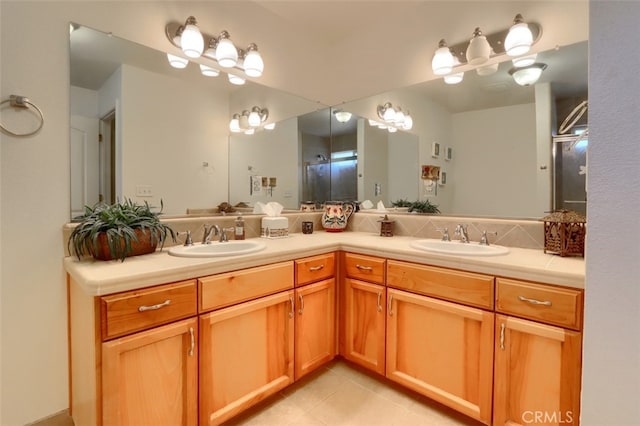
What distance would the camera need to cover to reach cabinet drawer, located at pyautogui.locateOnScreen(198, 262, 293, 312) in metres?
1.28

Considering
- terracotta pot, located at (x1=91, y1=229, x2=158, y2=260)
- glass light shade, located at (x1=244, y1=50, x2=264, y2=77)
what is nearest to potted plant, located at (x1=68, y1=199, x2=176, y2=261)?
terracotta pot, located at (x1=91, y1=229, x2=158, y2=260)

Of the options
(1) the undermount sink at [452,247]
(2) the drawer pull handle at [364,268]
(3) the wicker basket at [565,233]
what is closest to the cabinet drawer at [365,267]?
(2) the drawer pull handle at [364,268]

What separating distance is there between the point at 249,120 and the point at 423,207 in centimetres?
139

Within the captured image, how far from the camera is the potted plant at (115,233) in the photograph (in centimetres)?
129

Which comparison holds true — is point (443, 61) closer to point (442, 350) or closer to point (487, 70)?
point (487, 70)

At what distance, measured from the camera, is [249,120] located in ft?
7.18

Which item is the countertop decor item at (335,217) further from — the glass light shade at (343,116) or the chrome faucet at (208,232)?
the chrome faucet at (208,232)

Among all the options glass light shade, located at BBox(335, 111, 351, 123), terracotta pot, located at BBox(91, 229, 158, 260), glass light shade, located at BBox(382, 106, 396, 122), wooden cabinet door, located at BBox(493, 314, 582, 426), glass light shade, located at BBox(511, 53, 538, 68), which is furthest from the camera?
glass light shade, located at BBox(335, 111, 351, 123)

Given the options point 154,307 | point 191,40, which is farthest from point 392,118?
point 154,307

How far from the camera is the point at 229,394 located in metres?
1.37

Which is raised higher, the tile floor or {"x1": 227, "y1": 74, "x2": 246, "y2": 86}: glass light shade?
→ {"x1": 227, "y1": 74, "x2": 246, "y2": 86}: glass light shade

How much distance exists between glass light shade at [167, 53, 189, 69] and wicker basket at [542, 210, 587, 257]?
2165 millimetres

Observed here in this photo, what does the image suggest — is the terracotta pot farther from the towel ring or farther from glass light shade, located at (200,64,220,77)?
glass light shade, located at (200,64,220,77)

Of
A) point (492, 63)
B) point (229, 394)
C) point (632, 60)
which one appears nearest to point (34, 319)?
point (229, 394)
